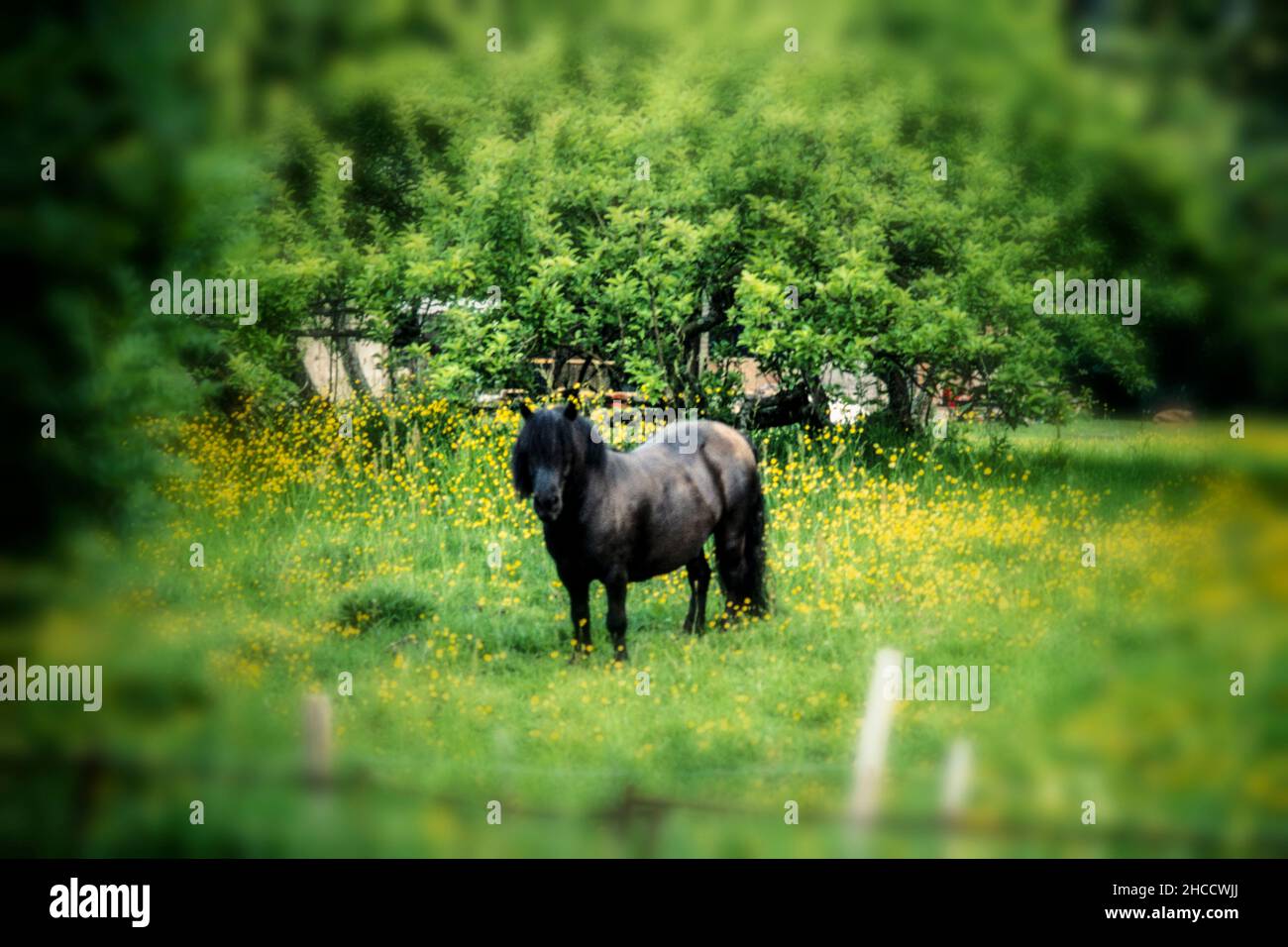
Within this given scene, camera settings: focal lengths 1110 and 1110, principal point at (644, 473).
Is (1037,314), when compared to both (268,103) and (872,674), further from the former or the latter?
(268,103)

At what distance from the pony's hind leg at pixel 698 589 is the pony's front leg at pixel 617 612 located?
78 cm

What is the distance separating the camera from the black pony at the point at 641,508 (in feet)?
21.7

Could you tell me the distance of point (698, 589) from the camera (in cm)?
798

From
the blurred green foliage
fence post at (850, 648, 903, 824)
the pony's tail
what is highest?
the blurred green foliage

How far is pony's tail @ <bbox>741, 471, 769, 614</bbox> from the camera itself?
799 cm

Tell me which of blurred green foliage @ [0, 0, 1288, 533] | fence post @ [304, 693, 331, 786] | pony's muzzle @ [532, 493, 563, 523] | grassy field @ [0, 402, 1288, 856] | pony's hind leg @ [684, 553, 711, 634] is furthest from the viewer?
blurred green foliage @ [0, 0, 1288, 533]

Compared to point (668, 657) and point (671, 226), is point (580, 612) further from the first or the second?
point (671, 226)

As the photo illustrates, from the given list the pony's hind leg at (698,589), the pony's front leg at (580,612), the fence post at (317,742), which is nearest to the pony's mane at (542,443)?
the pony's front leg at (580,612)

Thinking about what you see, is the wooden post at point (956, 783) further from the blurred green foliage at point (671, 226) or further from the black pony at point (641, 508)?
the black pony at point (641, 508)

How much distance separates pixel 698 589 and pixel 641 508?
38.8 inches

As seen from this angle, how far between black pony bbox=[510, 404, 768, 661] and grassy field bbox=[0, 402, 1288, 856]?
0.36 metres

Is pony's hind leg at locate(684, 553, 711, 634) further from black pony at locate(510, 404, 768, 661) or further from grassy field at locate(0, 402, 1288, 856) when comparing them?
grassy field at locate(0, 402, 1288, 856)

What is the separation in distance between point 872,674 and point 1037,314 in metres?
4.79

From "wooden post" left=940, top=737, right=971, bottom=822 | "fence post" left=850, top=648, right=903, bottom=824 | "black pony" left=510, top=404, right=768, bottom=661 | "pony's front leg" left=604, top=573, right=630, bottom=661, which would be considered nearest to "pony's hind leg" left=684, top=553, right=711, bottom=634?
"black pony" left=510, top=404, right=768, bottom=661
